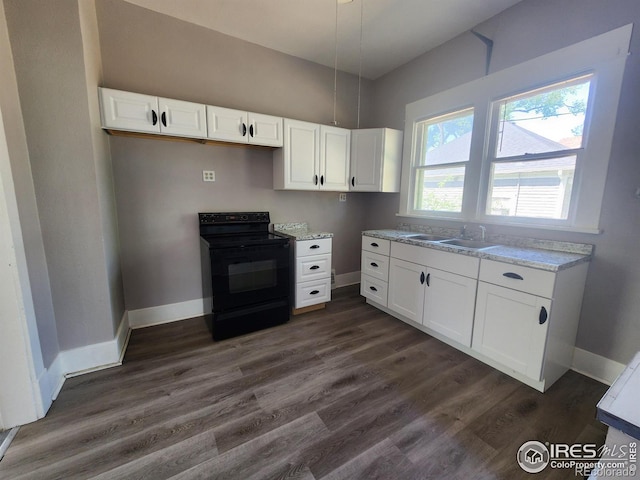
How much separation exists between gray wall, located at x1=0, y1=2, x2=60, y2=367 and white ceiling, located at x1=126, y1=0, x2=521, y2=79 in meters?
1.31

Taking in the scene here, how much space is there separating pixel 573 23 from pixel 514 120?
0.65 meters

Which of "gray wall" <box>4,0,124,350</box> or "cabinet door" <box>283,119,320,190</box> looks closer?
"gray wall" <box>4,0,124,350</box>

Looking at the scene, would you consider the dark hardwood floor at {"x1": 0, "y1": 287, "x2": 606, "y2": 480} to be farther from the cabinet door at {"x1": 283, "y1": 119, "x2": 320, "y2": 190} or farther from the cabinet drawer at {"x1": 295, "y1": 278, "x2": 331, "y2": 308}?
the cabinet door at {"x1": 283, "y1": 119, "x2": 320, "y2": 190}

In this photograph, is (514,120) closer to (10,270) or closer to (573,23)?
(573,23)

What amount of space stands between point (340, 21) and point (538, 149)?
202cm

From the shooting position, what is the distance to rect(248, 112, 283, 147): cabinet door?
2.51 metres

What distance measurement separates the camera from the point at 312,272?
285 centimetres

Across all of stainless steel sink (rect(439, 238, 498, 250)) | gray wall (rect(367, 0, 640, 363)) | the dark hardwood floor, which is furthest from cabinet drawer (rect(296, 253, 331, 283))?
gray wall (rect(367, 0, 640, 363))

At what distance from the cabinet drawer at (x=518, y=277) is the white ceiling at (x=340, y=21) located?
2101mm

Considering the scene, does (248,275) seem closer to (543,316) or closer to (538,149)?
(543,316)

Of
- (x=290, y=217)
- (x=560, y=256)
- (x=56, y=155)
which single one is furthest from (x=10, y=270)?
(x=560, y=256)

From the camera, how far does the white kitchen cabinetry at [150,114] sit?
1.99 meters

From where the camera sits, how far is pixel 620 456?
591mm

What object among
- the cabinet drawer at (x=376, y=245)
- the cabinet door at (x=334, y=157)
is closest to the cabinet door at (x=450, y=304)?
the cabinet drawer at (x=376, y=245)
